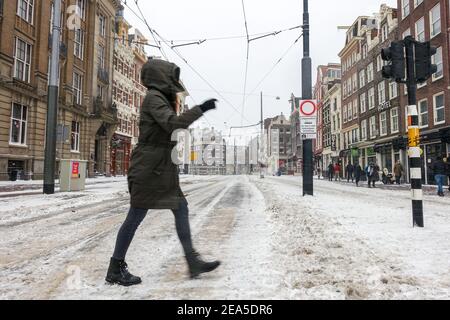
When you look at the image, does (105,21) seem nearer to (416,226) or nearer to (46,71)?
(46,71)

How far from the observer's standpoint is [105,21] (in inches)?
1176

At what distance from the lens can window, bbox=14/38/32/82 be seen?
1803 centimetres

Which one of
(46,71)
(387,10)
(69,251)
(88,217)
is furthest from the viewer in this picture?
(387,10)

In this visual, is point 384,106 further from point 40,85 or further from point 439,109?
point 40,85

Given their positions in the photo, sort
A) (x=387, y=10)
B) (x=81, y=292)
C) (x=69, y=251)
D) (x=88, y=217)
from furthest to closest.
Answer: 1. (x=387, y=10)
2. (x=88, y=217)
3. (x=69, y=251)
4. (x=81, y=292)

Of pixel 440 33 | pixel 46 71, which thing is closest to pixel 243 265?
pixel 46 71

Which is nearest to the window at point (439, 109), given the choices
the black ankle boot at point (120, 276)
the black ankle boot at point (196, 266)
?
the black ankle boot at point (196, 266)

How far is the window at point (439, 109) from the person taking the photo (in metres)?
20.4

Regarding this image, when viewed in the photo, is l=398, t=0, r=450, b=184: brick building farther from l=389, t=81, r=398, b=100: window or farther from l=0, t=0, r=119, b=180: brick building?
l=0, t=0, r=119, b=180: brick building

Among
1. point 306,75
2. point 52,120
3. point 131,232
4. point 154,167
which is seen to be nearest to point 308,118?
point 306,75

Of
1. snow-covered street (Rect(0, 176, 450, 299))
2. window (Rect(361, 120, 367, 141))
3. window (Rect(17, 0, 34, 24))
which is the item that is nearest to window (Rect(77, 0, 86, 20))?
window (Rect(17, 0, 34, 24))
